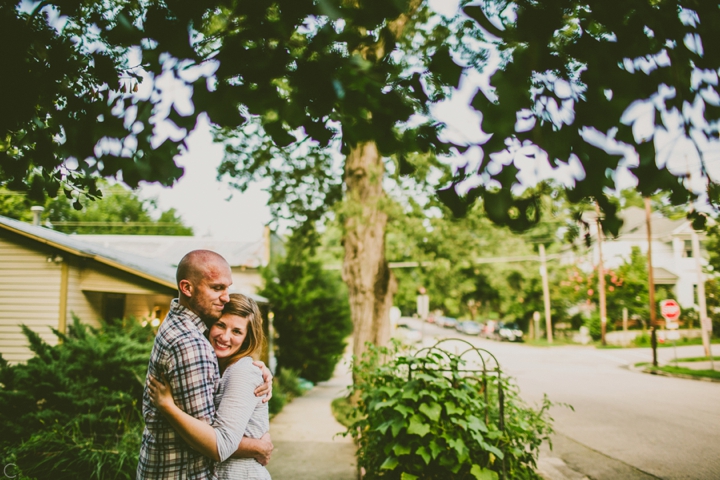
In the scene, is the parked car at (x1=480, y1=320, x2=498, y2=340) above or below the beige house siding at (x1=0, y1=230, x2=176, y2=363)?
below

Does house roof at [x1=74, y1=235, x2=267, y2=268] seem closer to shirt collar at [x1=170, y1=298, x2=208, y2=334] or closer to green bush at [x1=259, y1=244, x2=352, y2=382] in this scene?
green bush at [x1=259, y1=244, x2=352, y2=382]

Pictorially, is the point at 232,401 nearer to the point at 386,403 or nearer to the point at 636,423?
the point at 386,403

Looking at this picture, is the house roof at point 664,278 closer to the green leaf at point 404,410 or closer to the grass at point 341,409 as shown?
the grass at point 341,409

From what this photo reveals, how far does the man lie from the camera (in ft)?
6.81

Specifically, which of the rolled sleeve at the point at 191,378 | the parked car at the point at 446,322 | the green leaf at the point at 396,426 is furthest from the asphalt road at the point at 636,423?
the parked car at the point at 446,322

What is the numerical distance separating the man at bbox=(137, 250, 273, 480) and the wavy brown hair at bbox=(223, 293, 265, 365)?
0.10 metres

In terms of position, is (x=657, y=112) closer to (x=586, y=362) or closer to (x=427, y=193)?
(x=427, y=193)

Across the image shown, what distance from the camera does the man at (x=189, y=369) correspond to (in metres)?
2.07

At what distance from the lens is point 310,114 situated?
2.40m

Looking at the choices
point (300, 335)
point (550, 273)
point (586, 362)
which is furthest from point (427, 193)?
point (550, 273)

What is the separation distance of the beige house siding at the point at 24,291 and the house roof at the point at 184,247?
10.7m

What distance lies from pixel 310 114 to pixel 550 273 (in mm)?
44190

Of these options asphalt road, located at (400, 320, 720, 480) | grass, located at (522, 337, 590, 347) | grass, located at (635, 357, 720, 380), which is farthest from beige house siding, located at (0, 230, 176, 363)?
grass, located at (522, 337, 590, 347)

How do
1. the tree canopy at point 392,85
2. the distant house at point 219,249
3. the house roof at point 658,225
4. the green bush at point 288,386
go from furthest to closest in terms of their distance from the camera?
the house roof at point 658,225 < the distant house at point 219,249 < the green bush at point 288,386 < the tree canopy at point 392,85
